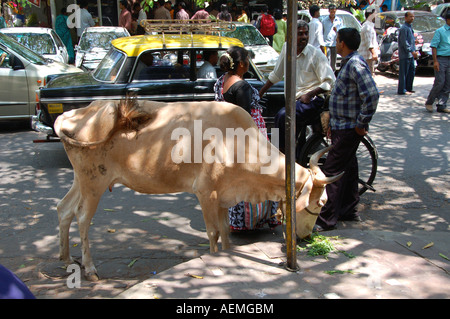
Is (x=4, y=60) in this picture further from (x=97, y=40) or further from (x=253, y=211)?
(x=253, y=211)

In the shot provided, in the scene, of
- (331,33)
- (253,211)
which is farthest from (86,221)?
(331,33)

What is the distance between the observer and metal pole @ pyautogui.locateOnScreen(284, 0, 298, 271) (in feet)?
11.7

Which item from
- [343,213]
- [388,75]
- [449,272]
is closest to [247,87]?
[343,213]

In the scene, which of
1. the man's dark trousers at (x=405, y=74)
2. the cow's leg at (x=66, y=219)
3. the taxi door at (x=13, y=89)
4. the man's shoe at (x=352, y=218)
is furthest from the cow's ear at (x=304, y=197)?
the man's dark trousers at (x=405, y=74)

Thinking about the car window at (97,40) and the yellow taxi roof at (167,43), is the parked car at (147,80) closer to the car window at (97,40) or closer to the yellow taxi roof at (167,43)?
the yellow taxi roof at (167,43)

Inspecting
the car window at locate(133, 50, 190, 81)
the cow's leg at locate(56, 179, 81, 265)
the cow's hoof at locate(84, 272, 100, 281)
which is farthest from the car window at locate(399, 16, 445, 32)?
the cow's hoof at locate(84, 272, 100, 281)

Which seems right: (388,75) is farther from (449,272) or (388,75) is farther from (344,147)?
(449,272)

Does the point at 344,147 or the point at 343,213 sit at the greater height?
the point at 344,147

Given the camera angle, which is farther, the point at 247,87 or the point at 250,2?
the point at 250,2

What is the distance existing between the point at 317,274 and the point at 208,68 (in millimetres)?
4586

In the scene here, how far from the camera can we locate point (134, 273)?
4676 millimetres

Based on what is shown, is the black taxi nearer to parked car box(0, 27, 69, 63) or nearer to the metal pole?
the metal pole
